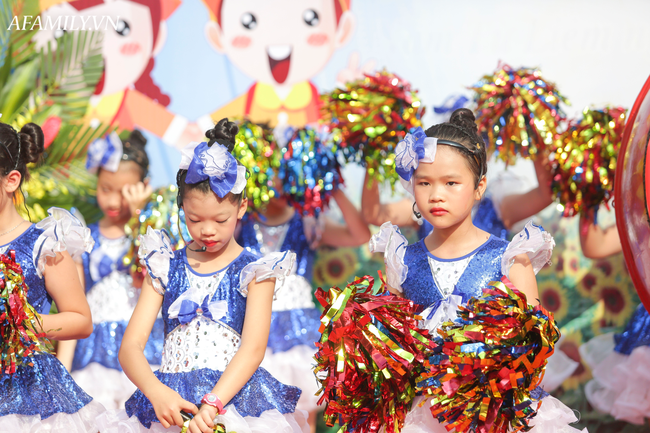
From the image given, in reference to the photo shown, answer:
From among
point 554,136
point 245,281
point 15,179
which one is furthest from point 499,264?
point 15,179

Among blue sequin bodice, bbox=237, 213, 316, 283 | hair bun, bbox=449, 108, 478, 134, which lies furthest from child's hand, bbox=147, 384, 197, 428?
blue sequin bodice, bbox=237, 213, 316, 283

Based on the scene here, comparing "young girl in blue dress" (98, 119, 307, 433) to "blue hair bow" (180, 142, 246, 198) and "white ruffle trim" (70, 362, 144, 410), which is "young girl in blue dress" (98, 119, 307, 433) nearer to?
"blue hair bow" (180, 142, 246, 198)

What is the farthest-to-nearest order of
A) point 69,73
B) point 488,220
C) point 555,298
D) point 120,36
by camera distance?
1. point 120,36
2. point 69,73
3. point 555,298
4. point 488,220

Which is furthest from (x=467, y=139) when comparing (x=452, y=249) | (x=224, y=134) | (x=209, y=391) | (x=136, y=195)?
(x=136, y=195)

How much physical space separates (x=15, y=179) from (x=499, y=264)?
185 cm

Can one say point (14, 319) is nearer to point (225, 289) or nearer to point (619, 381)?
point (225, 289)

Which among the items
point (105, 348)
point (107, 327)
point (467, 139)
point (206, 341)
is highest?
point (467, 139)

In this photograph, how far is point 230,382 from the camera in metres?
2.01

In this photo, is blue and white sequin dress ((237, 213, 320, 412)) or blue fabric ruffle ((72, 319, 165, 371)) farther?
blue fabric ruffle ((72, 319, 165, 371))

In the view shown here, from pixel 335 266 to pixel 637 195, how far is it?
2524mm

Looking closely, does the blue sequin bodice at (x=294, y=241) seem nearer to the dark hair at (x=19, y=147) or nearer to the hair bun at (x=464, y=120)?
the dark hair at (x=19, y=147)

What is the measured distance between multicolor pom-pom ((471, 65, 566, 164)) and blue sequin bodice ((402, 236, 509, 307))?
1154mm

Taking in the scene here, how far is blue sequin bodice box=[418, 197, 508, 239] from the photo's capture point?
146 inches

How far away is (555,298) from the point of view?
4.41 meters
